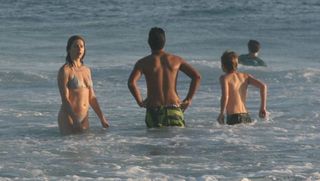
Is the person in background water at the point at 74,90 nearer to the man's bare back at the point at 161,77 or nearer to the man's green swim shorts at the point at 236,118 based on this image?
the man's bare back at the point at 161,77

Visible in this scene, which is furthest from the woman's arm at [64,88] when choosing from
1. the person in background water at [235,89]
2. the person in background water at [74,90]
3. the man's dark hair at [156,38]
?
the person in background water at [235,89]

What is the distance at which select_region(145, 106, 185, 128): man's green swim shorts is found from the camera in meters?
10.8

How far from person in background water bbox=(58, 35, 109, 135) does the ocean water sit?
0.18m

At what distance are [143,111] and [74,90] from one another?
2.69 m

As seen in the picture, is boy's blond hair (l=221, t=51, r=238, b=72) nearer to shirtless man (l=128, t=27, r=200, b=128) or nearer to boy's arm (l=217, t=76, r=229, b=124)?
boy's arm (l=217, t=76, r=229, b=124)

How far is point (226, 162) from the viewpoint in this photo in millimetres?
9492

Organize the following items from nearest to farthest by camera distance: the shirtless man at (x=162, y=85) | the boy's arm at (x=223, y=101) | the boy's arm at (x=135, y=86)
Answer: the boy's arm at (x=135, y=86) → the shirtless man at (x=162, y=85) → the boy's arm at (x=223, y=101)

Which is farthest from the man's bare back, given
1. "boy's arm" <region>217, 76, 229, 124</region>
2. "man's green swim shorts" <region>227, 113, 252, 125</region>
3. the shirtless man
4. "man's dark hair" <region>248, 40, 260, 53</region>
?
"man's dark hair" <region>248, 40, 260, 53</region>

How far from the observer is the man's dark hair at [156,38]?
10445 millimetres

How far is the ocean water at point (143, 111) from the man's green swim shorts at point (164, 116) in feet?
0.48

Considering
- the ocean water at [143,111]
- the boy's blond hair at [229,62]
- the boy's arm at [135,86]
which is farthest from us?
the boy's blond hair at [229,62]

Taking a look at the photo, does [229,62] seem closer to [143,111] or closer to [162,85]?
[162,85]

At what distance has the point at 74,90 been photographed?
10.7 metres

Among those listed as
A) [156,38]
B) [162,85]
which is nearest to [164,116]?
[162,85]
